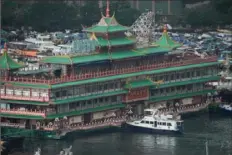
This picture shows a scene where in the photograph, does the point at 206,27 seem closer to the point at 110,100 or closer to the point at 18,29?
the point at 18,29

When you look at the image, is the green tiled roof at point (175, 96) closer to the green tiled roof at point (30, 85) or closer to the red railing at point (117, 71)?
the red railing at point (117, 71)

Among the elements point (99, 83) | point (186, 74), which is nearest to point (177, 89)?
point (186, 74)

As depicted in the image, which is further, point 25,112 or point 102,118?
point 102,118

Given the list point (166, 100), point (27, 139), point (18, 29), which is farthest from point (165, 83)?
point (18, 29)

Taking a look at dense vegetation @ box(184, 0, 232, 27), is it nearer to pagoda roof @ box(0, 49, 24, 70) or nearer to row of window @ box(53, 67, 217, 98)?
row of window @ box(53, 67, 217, 98)

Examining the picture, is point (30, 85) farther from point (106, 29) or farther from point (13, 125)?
point (106, 29)

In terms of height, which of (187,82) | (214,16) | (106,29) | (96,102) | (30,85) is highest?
(106,29)

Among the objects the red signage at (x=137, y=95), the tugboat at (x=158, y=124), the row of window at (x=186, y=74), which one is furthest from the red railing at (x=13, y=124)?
the row of window at (x=186, y=74)
